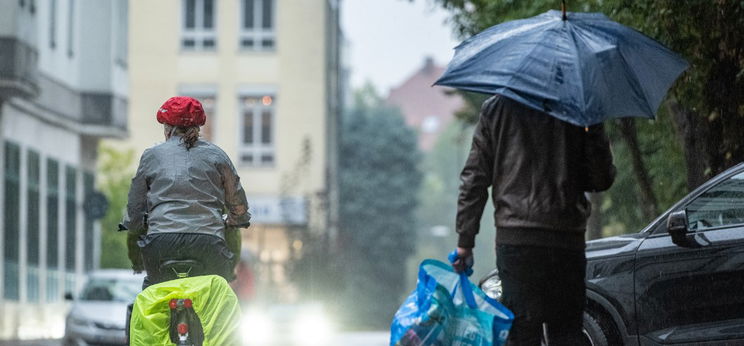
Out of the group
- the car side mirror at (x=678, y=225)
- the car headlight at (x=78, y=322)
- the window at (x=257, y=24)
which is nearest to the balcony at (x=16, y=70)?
the car headlight at (x=78, y=322)

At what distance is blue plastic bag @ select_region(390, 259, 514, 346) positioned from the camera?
623cm

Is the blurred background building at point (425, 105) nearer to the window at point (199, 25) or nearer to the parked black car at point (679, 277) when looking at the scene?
the window at point (199, 25)

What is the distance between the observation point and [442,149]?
511 ft

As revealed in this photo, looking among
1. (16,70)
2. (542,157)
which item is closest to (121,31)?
(16,70)

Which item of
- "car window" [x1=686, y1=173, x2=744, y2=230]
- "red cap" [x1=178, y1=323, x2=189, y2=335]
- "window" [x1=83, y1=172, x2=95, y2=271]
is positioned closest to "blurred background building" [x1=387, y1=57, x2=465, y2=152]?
"window" [x1=83, y1=172, x2=95, y2=271]

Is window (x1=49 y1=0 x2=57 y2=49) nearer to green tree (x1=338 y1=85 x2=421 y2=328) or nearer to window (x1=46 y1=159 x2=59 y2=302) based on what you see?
window (x1=46 y1=159 x2=59 y2=302)

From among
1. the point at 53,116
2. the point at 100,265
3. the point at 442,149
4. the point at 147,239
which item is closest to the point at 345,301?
the point at 100,265

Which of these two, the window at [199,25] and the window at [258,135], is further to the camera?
the window at [199,25]

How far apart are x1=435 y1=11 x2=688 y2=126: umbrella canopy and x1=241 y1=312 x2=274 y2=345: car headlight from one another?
2455 cm

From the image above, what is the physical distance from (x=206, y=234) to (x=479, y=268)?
105 m

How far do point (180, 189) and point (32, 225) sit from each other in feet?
88.0

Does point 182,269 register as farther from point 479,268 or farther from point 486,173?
point 479,268

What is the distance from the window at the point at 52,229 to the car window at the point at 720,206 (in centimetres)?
2751

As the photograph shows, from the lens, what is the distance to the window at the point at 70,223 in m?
38.1
